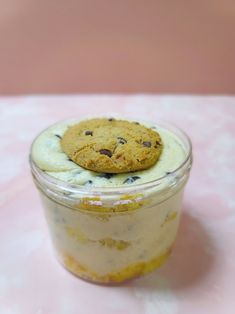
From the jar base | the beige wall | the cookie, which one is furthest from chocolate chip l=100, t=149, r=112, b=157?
the beige wall

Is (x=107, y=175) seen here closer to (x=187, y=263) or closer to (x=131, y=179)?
(x=131, y=179)

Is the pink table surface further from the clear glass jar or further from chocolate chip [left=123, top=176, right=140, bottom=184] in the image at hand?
chocolate chip [left=123, top=176, right=140, bottom=184]

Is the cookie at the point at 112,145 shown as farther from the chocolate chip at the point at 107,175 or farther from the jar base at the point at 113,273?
the jar base at the point at 113,273

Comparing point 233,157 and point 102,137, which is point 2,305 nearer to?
point 102,137

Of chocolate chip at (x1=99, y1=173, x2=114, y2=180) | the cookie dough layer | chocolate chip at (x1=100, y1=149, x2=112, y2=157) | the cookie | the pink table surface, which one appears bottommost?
the pink table surface

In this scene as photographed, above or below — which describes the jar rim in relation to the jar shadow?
above
